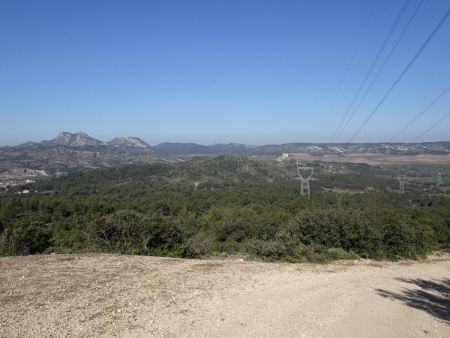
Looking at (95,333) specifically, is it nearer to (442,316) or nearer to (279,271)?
(279,271)

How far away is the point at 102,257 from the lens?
1300cm

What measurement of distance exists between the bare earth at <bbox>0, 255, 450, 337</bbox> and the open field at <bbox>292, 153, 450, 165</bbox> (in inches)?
4982

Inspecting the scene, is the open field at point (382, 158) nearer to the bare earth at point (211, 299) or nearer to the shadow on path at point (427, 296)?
the shadow on path at point (427, 296)

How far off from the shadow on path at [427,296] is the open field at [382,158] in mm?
124605

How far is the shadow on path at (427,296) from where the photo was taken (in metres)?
8.80

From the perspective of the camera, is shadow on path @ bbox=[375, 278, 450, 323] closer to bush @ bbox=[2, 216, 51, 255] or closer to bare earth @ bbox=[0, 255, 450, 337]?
bare earth @ bbox=[0, 255, 450, 337]

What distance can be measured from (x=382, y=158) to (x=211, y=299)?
165479mm

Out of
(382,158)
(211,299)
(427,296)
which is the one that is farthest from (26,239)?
(382,158)

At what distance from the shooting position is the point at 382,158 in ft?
522

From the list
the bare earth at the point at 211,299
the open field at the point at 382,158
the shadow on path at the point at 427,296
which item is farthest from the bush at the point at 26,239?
the open field at the point at 382,158

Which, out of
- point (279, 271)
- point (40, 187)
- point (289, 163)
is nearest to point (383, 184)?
point (289, 163)

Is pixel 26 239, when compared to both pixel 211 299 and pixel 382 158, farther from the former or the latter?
pixel 382 158

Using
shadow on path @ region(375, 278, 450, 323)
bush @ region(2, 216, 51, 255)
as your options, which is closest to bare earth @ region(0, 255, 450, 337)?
shadow on path @ region(375, 278, 450, 323)

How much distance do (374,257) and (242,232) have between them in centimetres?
1722
